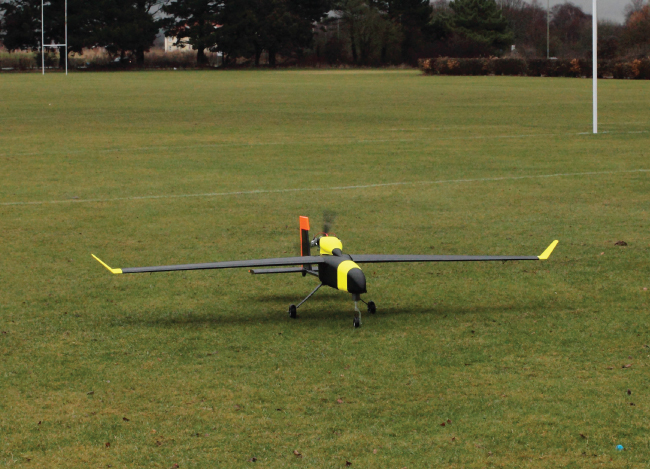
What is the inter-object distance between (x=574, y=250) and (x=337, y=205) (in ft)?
15.5

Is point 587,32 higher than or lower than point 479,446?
higher

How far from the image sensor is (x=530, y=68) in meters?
74.8

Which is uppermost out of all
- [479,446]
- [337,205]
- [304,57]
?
[304,57]

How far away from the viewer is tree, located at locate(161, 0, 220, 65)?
11150 centimetres

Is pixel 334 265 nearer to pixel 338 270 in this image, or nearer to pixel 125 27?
pixel 338 270

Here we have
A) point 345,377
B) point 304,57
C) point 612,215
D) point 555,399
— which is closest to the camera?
point 555,399

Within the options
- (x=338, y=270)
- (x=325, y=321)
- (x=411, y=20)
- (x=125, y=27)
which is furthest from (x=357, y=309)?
(x=411, y=20)

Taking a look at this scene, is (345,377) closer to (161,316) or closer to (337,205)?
(161,316)

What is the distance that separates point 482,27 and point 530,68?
39.5 meters

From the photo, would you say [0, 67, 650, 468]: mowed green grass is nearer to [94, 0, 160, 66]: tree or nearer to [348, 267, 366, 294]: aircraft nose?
[348, 267, 366, 294]: aircraft nose

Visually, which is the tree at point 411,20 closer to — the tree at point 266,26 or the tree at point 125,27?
the tree at point 266,26

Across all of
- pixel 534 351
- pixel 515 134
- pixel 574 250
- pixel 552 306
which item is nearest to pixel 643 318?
pixel 552 306

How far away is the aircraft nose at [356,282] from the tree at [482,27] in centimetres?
10595

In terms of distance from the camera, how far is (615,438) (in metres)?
5.96
